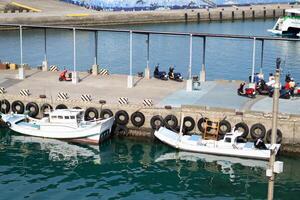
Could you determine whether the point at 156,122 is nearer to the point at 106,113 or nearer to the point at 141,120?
the point at 141,120

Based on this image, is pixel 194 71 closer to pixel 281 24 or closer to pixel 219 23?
pixel 281 24

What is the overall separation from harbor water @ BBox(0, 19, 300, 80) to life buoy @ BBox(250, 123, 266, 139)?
27.1m

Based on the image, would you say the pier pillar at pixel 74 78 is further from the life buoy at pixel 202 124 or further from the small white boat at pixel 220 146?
the life buoy at pixel 202 124

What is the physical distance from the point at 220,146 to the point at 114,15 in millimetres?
96713

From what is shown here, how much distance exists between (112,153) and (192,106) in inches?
282

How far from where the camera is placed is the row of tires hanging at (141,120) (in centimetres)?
4553

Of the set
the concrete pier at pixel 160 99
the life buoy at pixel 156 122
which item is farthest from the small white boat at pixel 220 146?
the concrete pier at pixel 160 99

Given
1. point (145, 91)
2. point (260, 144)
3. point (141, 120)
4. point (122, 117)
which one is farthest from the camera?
point (145, 91)

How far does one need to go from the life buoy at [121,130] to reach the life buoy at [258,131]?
10.1 m

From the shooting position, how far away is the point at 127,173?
41.9 metres

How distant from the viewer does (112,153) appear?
152ft

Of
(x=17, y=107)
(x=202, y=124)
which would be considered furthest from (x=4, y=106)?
(x=202, y=124)

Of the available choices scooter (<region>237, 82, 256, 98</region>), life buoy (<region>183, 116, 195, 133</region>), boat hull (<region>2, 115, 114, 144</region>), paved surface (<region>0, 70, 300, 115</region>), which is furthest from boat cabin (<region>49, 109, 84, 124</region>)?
scooter (<region>237, 82, 256, 98</region>)

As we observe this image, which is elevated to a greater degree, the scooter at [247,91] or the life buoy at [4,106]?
the scooter at [247,91]
